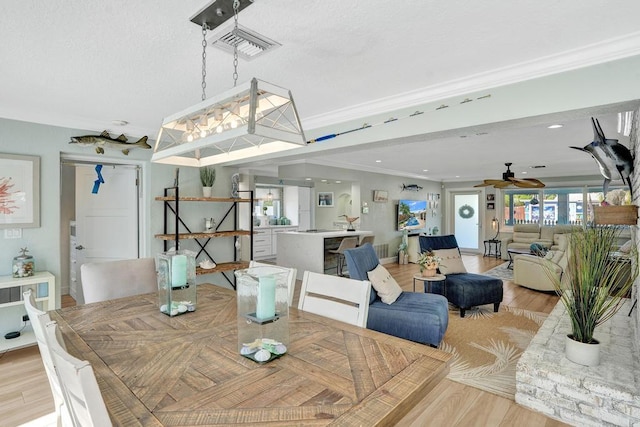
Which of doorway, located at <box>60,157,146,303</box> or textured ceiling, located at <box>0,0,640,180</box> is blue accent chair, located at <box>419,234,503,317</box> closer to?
textured ceiling, located at <box>0,0,640,180</box>

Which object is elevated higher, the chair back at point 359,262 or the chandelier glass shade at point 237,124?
the chandelier glass shade at point 237,124

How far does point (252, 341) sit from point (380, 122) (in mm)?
2265

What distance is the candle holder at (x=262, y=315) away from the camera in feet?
4.63

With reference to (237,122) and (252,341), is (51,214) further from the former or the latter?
(252,341)

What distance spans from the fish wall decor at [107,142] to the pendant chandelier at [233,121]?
2223 mm

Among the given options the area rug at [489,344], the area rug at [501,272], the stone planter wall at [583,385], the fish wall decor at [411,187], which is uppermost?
the fish wall decor at [411,187]

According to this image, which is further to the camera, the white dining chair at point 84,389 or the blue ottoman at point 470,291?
the blue ottoman at point 470,291

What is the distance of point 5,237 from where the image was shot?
11.0 ft

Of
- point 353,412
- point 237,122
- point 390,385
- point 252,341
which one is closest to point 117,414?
point 252,341

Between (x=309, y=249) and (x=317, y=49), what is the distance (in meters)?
4.49

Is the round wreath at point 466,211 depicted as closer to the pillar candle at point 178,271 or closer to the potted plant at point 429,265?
the potted plant at point 429,265

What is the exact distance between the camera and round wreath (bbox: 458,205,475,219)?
35.9 ft

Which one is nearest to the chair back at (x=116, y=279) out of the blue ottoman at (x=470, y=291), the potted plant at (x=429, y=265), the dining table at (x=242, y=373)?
the dining table at (x=242, y=373)

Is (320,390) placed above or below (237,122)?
below
